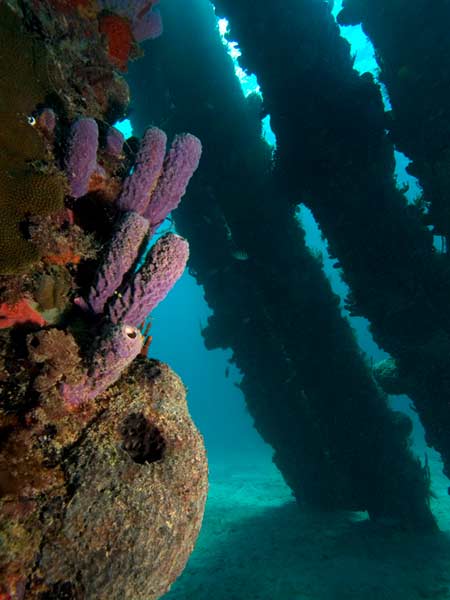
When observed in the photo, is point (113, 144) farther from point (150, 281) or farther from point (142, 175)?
point (150, 281)

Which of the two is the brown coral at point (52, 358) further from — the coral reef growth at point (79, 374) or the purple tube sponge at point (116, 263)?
the purple tube sponge at point (116, 263)

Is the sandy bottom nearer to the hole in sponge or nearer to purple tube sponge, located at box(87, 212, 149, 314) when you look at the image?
the hole in sponge

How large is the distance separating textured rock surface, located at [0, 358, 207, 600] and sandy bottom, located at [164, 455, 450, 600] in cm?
688

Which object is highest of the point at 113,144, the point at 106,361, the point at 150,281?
the point at 113,144

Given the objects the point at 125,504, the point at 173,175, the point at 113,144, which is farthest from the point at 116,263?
the point at 113,144

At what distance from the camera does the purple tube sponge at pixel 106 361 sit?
199cm

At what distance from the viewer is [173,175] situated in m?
2.84

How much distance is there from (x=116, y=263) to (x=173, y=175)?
896 millimetres

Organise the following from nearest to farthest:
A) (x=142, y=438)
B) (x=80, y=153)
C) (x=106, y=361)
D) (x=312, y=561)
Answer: (x=106, y=361)
(x=142, y=438)
(x=80, y=153)
(x=312, y=561)

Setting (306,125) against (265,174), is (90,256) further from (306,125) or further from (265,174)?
(265,174)

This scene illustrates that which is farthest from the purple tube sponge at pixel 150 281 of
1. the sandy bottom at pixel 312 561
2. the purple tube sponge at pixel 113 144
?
the sandy bottom at pixel 312 561

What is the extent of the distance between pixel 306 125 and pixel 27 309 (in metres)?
8.16

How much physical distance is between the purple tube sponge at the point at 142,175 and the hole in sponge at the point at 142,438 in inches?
57.6

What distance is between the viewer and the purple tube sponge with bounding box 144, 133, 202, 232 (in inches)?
111
